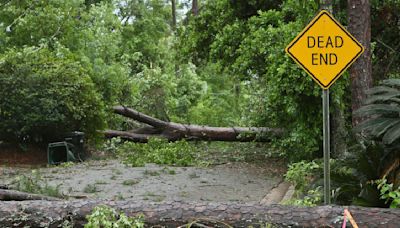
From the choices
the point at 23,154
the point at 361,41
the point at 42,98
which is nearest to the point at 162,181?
the point at 361,41

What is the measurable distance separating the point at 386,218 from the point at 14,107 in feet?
36.3

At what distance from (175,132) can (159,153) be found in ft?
8.57

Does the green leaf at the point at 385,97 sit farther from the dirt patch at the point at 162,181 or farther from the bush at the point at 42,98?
the bush at the point at 42,98

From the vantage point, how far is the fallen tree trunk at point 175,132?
592 inches

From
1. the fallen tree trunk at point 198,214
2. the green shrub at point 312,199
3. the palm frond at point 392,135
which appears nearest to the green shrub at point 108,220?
the fallen tree trunk at point 198,214

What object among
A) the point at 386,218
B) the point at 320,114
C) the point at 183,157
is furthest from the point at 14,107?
the point at 386,218

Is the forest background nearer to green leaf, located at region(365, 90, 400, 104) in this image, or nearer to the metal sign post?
green leaf, located at region(365, 90, 400, 104)

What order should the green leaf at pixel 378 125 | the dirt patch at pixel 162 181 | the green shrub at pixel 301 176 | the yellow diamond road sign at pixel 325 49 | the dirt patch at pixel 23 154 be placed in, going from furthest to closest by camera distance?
the dirt patch at pixel 23 154 → the dirt patch at pixel 162 181 → the green shrub at pixel 301 176 → the green leaf at pixel 378 125 → the yellow diamond road sign at pixel 325 49

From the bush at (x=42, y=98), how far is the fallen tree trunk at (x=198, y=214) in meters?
8.78

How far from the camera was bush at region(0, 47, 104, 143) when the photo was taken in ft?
45.1

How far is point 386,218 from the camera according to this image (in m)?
4.61

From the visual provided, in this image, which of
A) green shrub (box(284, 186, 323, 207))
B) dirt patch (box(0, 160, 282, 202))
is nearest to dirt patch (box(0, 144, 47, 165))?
dirt patch (box(0, 160, 282, 202))

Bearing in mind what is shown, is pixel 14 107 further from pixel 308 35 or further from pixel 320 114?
pixel 308 35

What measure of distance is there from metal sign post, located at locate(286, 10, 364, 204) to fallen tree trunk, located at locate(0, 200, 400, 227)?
2.77 feet
